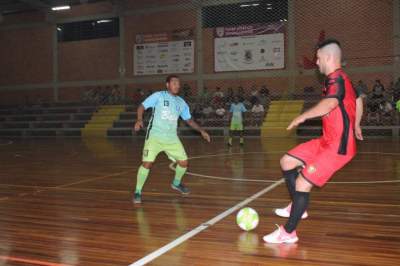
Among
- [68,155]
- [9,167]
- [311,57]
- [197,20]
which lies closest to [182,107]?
[9,167]

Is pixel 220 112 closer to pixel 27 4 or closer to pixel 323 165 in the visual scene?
pixel 27 4

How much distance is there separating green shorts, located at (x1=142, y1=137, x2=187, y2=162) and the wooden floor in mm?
563

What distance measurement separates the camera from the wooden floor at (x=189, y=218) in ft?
11.0

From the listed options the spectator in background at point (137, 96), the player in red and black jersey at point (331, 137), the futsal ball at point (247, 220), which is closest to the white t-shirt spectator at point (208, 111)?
the spectator in background at point (137, 96)

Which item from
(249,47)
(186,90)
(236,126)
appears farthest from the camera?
(186,90)

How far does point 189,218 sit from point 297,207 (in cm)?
140

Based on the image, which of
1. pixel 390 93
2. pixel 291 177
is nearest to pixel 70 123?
pixel 390 93

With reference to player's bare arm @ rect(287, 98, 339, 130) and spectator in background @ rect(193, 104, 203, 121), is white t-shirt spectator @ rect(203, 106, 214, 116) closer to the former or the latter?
spectator in background @ rect(193, 104, 203, 121)

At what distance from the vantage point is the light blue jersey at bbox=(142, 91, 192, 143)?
17.8 feet

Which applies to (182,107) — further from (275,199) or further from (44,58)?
(44,58)

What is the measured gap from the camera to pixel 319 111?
317 cm

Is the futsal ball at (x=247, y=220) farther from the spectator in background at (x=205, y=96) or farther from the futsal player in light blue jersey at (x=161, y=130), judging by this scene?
the spectator in background at (x=205, y=96)

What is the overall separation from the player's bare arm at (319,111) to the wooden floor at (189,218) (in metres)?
1.04

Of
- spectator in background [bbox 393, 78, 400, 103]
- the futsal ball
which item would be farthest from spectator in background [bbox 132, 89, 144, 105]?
the futsal ball
